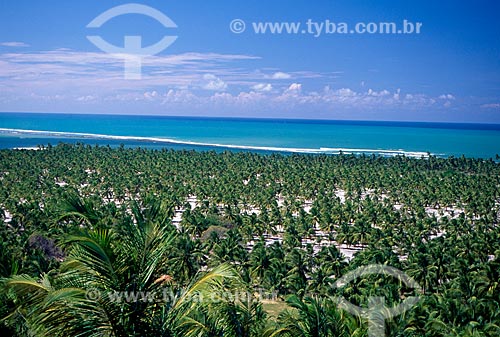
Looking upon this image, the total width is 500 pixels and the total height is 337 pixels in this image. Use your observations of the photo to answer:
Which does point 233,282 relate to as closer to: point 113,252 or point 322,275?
point 113,252

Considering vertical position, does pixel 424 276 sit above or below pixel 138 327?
below

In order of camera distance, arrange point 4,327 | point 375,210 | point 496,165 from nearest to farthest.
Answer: point 4,327
point 375,210
point 496,165

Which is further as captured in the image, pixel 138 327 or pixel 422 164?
pixel 422 164

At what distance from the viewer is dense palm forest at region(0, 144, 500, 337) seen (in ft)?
29.8

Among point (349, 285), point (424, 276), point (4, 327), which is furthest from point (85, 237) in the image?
point (424, 276)

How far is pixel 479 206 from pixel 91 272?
78.9 metres

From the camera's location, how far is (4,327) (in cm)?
1326

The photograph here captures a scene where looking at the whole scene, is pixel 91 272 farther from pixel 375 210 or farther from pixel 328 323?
pixel 375 210

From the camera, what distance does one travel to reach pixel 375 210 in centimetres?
7231

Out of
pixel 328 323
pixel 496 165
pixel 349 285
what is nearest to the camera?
pixel 328 323

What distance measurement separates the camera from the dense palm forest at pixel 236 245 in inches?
357

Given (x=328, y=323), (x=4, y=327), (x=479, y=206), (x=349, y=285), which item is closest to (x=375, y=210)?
(x=479, y=206)

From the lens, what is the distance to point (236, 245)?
51.5 m

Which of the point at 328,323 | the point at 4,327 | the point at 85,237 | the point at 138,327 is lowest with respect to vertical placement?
the point at 328,323
